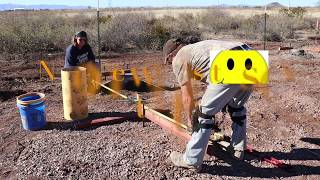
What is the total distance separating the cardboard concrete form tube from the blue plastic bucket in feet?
1.32

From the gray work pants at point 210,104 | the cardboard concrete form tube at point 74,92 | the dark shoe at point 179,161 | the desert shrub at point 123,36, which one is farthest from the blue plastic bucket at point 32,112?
the desert shrub at point 123,36

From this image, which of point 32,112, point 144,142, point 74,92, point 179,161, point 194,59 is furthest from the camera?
point 74,92

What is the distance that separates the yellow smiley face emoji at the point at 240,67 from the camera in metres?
3.82

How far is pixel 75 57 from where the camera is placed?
7.31 m

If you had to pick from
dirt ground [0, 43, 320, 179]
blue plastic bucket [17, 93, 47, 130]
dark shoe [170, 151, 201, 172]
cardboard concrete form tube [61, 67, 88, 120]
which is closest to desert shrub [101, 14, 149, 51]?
dirt ground [0, 43, 320, 179]

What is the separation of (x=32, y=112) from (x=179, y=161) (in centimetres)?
254

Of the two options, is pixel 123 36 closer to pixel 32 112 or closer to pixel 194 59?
pixel 32 112

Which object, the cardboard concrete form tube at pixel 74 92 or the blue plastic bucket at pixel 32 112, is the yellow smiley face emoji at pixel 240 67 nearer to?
the cardboard concrete form tube at pixel 74 92

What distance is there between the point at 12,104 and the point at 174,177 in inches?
175

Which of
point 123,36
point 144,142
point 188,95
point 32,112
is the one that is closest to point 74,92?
point 32,112

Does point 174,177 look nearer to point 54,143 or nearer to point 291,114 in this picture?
point 54,143

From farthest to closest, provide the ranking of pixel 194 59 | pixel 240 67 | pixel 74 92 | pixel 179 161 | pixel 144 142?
pixel 74 92
pixel 144 142
pixel 179 161
pixel 194 59
pixel 240 67

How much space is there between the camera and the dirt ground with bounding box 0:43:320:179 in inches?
178

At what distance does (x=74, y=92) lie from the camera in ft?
20.1
